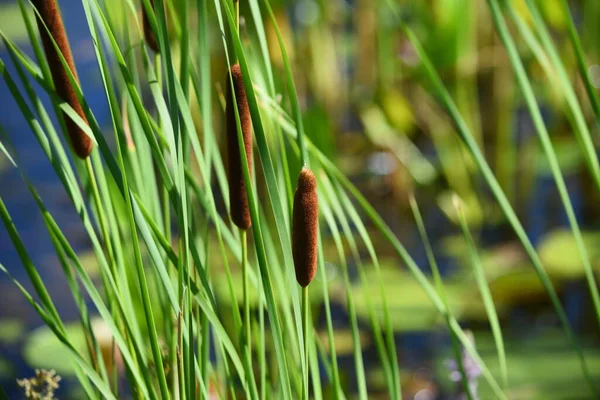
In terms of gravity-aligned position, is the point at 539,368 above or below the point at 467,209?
below

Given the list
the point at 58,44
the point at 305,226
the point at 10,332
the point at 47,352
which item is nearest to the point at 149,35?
the point at 58,44

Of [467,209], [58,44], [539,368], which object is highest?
[58,44]

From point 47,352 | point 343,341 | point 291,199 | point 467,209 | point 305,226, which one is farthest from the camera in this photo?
point 467,209

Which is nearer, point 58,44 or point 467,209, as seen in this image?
point 58,44

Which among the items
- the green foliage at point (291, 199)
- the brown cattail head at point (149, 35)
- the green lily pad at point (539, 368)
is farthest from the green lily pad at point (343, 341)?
the brown cattail head at point (149, 35)

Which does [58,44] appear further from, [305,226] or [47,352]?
[47,352]

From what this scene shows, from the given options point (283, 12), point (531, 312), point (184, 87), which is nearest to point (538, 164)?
point (531, 312)

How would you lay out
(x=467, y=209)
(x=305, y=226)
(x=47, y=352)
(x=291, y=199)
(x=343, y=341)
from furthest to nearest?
1. (x=467, y=209)
2. (x=343, y=341)
3. (x=47, y=352)
4. (x=291, y=199)
5. (x=305, y=226)
